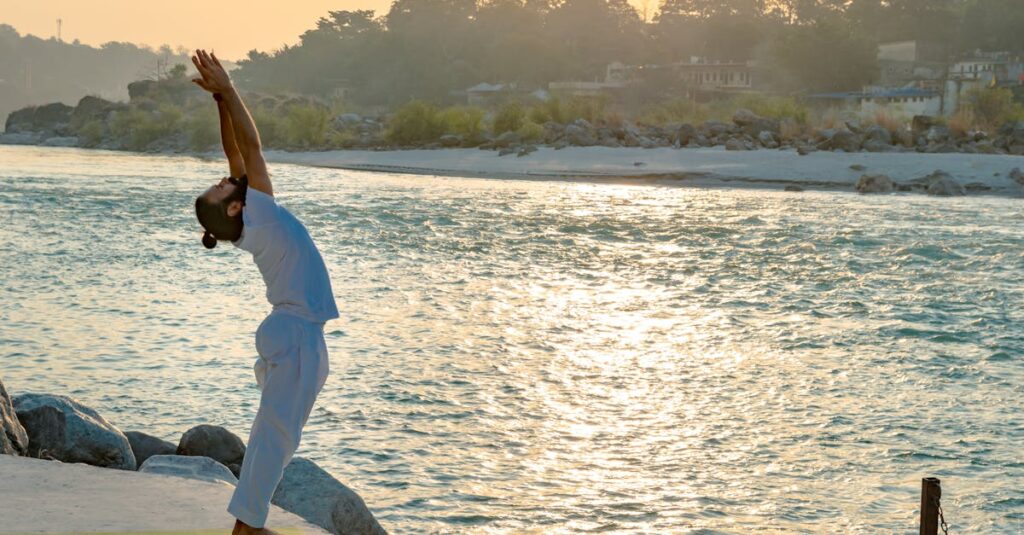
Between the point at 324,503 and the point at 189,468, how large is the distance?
70 centimetres

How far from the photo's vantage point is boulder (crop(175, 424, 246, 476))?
7.05 metres

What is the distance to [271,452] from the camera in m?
4.48

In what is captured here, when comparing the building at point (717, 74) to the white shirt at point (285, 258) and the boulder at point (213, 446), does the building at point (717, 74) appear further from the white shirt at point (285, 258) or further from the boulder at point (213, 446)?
the white shirt at point (285, 258)

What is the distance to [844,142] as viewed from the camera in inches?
1415

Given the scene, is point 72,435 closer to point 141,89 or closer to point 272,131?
point 272,131

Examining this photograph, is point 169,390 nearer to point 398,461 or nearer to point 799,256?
point 398,461

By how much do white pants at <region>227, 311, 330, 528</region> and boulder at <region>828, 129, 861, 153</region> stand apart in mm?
32936

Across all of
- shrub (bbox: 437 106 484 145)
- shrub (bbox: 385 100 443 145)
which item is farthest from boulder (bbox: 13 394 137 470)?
shrub (bbox: 385 100 443 145)

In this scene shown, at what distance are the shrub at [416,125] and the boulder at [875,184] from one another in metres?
20.5

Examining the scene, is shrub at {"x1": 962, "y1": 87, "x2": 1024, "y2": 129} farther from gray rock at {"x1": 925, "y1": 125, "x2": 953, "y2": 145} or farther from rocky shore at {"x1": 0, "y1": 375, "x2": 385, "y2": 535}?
rocky shore at {"x1": 0, "y1": 375, "x2": 385, "y2": 535}

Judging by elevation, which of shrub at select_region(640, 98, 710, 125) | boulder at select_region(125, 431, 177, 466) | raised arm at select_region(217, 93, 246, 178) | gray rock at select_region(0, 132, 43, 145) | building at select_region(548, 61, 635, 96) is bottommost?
boulder at select_region(125, 431, 177, 466)

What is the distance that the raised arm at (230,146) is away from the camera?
177 inches

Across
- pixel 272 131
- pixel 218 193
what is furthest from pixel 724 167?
pixel 218 193

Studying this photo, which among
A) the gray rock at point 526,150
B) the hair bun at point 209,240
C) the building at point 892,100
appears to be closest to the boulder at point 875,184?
the gray rock at point 526,150
